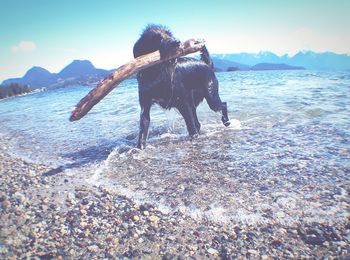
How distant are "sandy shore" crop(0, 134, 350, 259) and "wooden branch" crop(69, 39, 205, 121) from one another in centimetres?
137

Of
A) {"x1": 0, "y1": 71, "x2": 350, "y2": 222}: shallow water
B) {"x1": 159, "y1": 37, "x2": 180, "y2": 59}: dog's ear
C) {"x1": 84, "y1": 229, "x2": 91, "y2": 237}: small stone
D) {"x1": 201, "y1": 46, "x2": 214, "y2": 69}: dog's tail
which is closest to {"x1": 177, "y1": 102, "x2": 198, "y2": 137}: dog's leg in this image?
{"x1": 0, "y1": 71, "x2": 350, "y2": 222}: shallow water

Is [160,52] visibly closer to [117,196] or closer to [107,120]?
[117,196]

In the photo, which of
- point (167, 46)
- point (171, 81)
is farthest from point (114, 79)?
point (171, 81)

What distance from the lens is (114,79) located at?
4.48 metres

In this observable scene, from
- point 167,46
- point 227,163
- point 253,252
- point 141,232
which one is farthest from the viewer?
point 167,46

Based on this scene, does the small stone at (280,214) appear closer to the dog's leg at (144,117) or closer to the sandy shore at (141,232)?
the sandy shore at (141,232)

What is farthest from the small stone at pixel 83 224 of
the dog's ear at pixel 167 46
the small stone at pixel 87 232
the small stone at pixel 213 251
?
the dog's ear at pixel 167 46

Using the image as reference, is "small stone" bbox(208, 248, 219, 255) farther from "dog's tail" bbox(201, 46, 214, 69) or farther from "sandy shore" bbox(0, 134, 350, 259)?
"dog's tail" bbox(201, 46, 214, 69)

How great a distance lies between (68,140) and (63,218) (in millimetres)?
4622

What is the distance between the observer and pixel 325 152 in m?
4.68

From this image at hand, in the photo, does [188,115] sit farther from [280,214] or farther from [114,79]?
[280,214]

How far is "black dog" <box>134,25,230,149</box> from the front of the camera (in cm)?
511

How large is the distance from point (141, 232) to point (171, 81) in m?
3.49

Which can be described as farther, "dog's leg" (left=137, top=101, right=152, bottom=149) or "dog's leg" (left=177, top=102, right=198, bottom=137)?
"dog's leg" (left=177, top=102, right=198, bottom=137)
